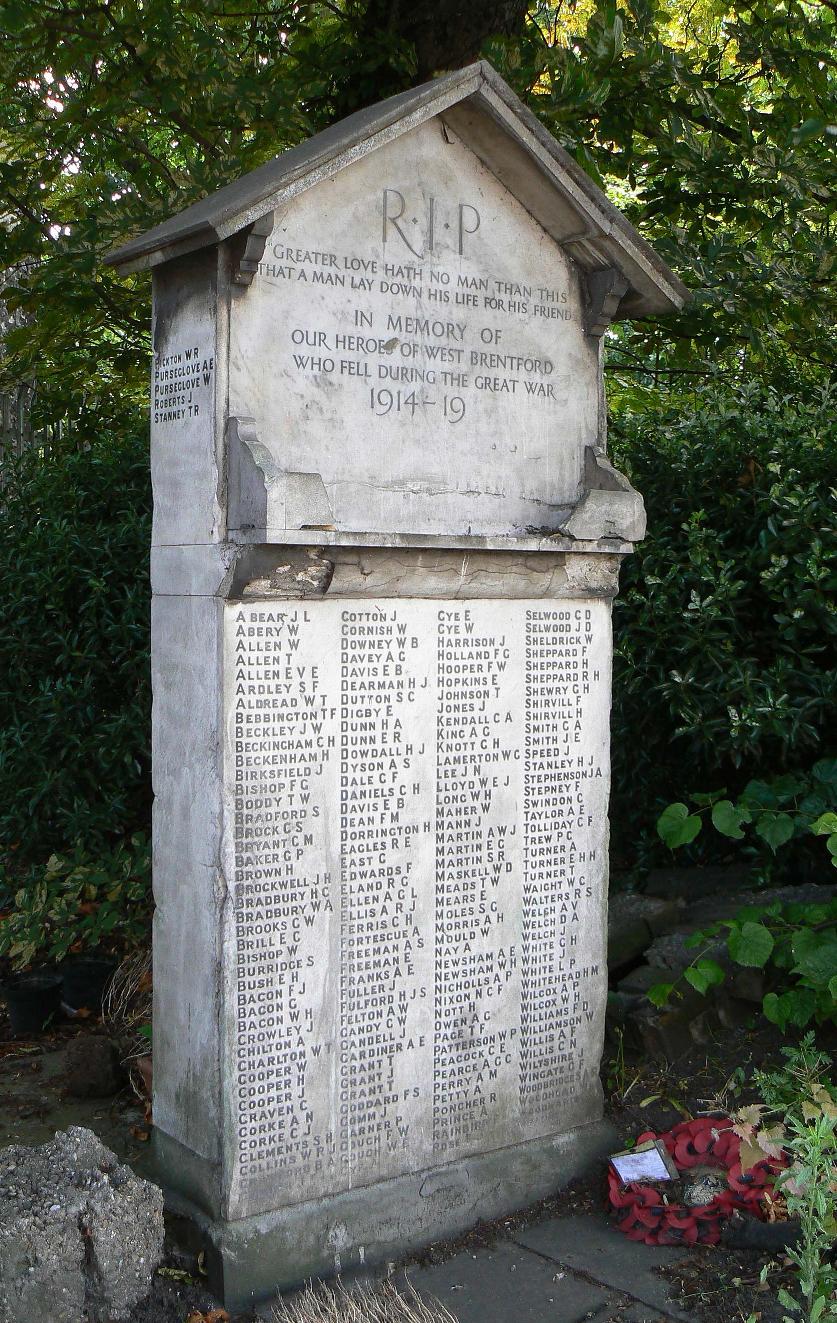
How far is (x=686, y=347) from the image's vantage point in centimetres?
617

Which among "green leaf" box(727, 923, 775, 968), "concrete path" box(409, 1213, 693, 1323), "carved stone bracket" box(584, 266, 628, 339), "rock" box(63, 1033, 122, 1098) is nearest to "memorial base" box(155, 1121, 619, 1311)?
"concrete path" box(409, 1213, 693, 1323)

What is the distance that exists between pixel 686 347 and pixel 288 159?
3.27 m

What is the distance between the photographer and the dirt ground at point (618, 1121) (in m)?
3.30

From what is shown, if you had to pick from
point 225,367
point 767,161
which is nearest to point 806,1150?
point 225,367

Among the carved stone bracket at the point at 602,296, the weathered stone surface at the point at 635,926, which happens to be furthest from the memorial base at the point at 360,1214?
the carved stone bracket at the point at 602,296

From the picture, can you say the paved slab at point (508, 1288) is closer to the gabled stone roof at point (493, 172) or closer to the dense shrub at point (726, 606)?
the dense shrub at point (726, 606)

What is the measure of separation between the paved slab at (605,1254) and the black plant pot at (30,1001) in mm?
2734

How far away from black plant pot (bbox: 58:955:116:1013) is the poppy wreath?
2.79m

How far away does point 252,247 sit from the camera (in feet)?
10.6

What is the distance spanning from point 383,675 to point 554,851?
975mm

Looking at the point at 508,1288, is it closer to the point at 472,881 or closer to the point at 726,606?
the point at 472,881

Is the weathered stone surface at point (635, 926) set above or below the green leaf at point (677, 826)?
below

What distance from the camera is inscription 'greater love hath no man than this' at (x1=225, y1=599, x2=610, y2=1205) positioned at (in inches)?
135

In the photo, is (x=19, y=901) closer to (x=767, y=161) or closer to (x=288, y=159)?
(x=288, y=159)
